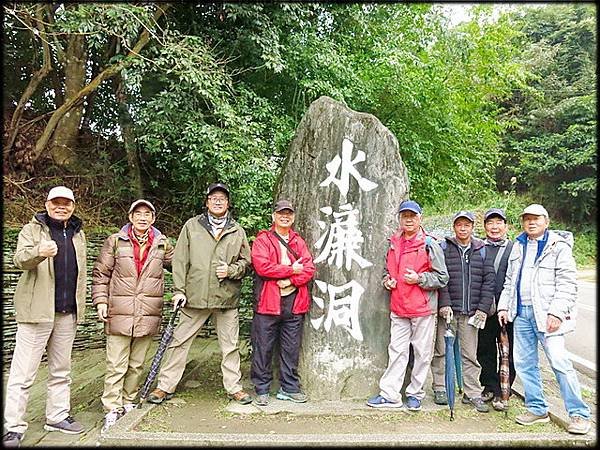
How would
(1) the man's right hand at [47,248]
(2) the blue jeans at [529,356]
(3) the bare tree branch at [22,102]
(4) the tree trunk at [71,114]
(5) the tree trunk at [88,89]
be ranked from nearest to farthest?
1. (1) the man's right hand at [47,248]
2. (2) the blue jeans at [529,356]
3. (5) the tree trunk at [88,89]
4. (3) the bare tree branch at [22,102]
5. (4) the tree trunk at [71,114]

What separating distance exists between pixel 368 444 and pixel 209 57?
4523 mm

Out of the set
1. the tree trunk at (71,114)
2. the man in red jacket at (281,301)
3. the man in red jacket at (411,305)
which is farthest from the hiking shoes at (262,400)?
the tree trunk at (71,114)

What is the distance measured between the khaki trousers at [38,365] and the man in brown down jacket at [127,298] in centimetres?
30

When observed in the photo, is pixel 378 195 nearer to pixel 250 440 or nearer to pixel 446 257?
pixel 446 257

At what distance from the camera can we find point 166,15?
21.6 ft

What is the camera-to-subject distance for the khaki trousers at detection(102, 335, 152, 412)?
391 cm

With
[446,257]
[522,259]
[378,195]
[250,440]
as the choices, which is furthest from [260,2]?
[250,440]

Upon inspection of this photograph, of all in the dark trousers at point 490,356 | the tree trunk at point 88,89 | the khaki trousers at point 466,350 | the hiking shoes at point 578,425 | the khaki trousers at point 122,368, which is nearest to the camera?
the hiking shoes at point 578,425

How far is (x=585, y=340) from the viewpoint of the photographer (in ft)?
26.9

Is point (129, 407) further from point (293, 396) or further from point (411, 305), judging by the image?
point (411, 305)

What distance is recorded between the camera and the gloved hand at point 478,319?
13.4 ft

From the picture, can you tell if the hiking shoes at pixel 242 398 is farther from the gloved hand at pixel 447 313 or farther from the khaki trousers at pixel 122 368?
the gloved hand at pixel 447 313

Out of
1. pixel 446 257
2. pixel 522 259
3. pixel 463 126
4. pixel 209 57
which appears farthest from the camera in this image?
pixel 463 126

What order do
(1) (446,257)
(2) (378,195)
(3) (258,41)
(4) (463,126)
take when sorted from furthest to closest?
(4) (463,126) → (3) (258,41) → (2) (378,195) → (1) (446,257)
